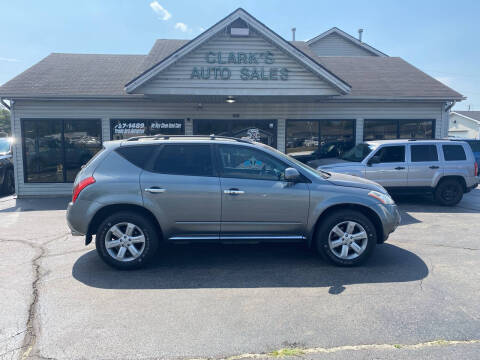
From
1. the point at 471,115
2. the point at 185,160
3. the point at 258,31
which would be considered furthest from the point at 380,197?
the point at 471,115

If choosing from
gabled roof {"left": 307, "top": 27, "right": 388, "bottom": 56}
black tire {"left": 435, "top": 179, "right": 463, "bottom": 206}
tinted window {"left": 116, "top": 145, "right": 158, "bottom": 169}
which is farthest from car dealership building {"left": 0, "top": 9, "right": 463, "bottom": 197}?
gabled roof {"left": 307, "top": 27, "right": 388, "bottom": 56}

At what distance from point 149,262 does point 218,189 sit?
139 cm

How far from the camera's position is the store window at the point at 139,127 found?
11609 millimetres

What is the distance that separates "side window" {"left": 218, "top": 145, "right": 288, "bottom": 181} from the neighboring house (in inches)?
1883

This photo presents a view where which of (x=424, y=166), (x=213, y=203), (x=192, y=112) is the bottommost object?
(x=213, y=203)

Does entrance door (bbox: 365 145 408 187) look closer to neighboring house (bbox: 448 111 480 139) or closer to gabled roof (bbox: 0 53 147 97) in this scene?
gabled roof (bbox: 0 53 147 97)

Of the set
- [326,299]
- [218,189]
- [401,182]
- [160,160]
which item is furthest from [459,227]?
[160,160]

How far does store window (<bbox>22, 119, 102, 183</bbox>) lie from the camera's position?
1132 centimetres

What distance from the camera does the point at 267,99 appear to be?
36.7 ft

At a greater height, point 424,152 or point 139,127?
point 139,127

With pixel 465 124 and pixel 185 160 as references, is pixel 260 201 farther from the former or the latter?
pixel 465 124

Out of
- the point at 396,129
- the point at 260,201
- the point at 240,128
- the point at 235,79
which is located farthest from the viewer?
the point at 396,129

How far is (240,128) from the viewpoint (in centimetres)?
1206

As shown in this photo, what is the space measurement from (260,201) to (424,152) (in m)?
6.57
